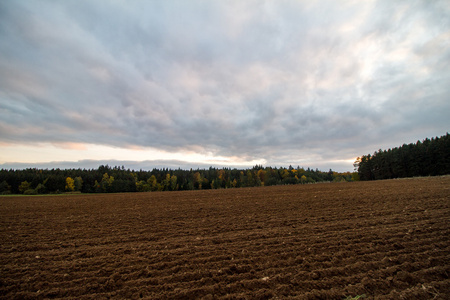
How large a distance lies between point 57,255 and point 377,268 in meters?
11.7

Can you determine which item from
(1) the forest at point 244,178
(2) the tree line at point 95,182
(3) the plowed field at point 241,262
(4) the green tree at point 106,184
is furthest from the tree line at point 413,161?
(4) the green tree at point 106,184

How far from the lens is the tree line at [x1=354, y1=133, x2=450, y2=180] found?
197ft

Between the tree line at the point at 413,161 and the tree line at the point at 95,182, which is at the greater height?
the tree line at the point at 413,161

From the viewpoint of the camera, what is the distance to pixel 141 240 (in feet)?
30.9

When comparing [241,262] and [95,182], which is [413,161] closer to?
[241,262]

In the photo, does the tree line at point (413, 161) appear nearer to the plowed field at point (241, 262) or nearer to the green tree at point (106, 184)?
the plowed field at point (241, 262)

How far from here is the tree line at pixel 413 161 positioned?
2365 inches

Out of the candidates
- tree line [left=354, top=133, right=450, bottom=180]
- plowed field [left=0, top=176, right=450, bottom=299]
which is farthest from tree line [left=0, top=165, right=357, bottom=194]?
plowed field [left=0, top=176, right=450, bottom=299]

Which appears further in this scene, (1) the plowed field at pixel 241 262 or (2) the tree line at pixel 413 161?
(2) the tree line at pixel 413 161

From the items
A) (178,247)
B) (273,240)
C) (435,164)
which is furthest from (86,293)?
(435,164)

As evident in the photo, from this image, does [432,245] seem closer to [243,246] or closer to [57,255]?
[243,246]

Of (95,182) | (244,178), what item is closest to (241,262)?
(95,182)

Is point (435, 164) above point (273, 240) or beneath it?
above

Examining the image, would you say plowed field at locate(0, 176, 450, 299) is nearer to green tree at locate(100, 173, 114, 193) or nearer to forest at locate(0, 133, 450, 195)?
forest at locate(0, 133, 450, 195)
